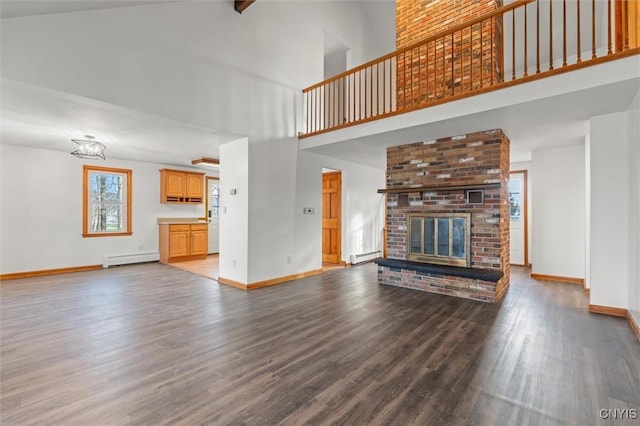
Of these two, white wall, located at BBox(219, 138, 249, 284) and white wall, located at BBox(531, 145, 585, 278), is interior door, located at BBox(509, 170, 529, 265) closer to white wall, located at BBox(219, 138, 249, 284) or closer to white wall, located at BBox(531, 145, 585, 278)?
white wall, located at BBox(531, 145, 585, 278)

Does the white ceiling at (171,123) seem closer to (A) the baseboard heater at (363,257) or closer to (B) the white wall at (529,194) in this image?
(B) the white wall at (529,194)

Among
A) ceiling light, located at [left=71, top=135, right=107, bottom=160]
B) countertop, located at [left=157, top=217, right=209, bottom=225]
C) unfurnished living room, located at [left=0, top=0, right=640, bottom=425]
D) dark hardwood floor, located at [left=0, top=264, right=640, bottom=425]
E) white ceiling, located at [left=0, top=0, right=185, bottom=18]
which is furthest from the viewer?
countertop, located at [left=157, top=217, right=209, bottom=225]

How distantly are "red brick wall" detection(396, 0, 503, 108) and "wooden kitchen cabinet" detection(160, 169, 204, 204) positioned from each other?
573 cm

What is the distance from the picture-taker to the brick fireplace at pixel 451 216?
403cm

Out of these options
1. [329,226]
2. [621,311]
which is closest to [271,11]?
[329,226]

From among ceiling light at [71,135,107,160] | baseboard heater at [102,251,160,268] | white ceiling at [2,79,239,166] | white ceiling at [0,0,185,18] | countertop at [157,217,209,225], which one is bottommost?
baseboard heater at [102,251,160,268]

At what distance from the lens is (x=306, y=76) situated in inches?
231

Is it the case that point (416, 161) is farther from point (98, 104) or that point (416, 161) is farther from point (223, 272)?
point (98, 104)

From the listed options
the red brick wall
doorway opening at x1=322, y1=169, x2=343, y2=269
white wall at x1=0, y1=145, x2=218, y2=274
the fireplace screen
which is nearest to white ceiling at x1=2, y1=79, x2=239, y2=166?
white wall at x1=0, y1=145, x2=218, y2=274

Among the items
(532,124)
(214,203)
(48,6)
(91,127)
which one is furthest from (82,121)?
(532,124)

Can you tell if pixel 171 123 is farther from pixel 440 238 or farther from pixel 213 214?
pixel 213 214

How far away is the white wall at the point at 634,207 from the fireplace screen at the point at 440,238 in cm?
163

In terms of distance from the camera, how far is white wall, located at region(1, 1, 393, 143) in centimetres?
294

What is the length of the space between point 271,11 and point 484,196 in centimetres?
469
